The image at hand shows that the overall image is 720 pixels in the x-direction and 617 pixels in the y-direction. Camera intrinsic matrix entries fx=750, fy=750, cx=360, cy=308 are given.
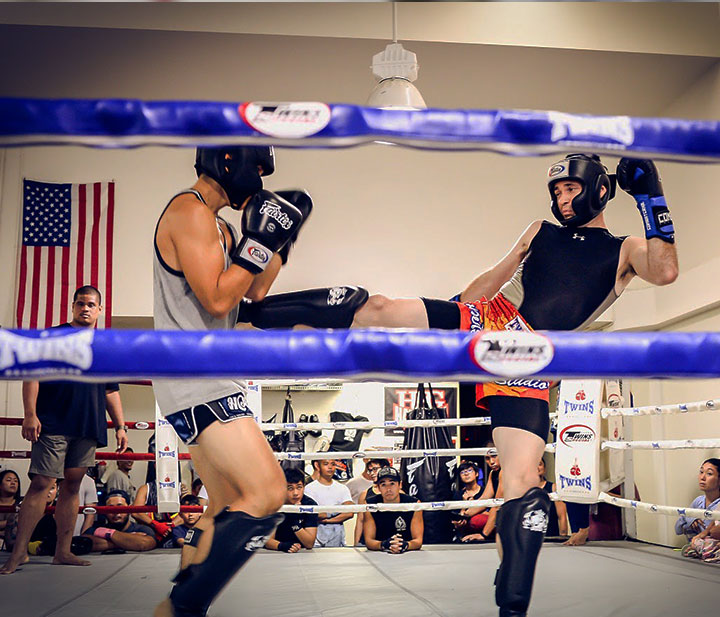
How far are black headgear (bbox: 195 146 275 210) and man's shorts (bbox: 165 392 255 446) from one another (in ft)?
1.42

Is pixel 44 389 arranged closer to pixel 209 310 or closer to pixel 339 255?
pixel 209 310

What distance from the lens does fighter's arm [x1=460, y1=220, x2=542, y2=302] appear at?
6.15 feet

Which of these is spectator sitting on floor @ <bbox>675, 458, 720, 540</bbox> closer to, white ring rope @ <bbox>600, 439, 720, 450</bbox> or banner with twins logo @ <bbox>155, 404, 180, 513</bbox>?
white ring rope @ <bbox>600, 439, 720, 450</bbox>

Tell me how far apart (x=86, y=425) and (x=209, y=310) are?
5.75ft

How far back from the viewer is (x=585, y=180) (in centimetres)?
180

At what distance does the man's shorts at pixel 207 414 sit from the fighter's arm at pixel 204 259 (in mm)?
169

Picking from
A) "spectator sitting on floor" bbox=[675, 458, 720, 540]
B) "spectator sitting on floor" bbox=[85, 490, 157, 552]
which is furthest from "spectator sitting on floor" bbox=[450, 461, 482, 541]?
"spectator sitting on floor" bbox=[85, 490, 157, 552]

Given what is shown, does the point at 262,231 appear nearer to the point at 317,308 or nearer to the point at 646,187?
the point at 317,308

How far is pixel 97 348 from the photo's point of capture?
900 mm

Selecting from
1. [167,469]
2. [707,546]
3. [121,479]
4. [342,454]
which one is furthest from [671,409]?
[121,479]

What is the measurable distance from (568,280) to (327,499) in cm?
278

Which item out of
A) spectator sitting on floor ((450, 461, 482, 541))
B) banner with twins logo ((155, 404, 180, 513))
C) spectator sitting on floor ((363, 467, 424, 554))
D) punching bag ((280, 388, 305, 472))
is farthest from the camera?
punching bag ((280, 388, 305, 472))

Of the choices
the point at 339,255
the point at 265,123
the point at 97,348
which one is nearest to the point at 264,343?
the point at 97,348

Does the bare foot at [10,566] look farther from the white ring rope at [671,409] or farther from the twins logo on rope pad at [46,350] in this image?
the white ring rope at [671,409]
